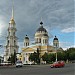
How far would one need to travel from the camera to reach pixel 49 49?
14062cm

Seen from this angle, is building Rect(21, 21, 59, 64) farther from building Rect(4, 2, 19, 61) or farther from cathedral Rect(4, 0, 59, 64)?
building Rect(4, 2, 19, 61)

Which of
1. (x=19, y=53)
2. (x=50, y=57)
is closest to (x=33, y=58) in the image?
(x=50, y=57)

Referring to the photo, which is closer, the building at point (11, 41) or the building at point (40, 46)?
the building at point (40, 46)

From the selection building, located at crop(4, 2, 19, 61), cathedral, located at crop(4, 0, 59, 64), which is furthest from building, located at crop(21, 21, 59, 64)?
building, located at crop(4, 2, 19, 61)

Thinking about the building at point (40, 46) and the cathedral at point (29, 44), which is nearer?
the building at point (40, 46)

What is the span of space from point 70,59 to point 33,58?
1759cm

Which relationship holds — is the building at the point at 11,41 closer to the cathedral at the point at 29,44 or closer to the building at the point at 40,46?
the cathedral at the point at 29,44

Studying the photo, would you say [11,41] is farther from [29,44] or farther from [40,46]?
[40,46]

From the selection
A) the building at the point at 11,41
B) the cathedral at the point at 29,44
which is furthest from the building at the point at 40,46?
the building at the point at 11,41

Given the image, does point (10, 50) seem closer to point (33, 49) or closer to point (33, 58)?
point (33, 49)

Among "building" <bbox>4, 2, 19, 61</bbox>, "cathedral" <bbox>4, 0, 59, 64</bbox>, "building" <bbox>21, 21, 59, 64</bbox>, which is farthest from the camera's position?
"building" <bbox>4, 2, 19, 61</bbox>

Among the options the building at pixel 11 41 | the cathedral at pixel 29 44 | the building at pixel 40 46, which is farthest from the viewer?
the building at pixel 11 41

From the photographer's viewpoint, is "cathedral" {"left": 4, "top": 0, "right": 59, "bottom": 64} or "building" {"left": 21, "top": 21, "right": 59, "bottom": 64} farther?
"cathedral" {"left": 4, "top": 0, "right": 59, "bottom": 64}

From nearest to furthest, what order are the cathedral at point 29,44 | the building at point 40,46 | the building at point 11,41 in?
the building at point 40,46, the cathedral at point 29,44, the building at point 11,41
